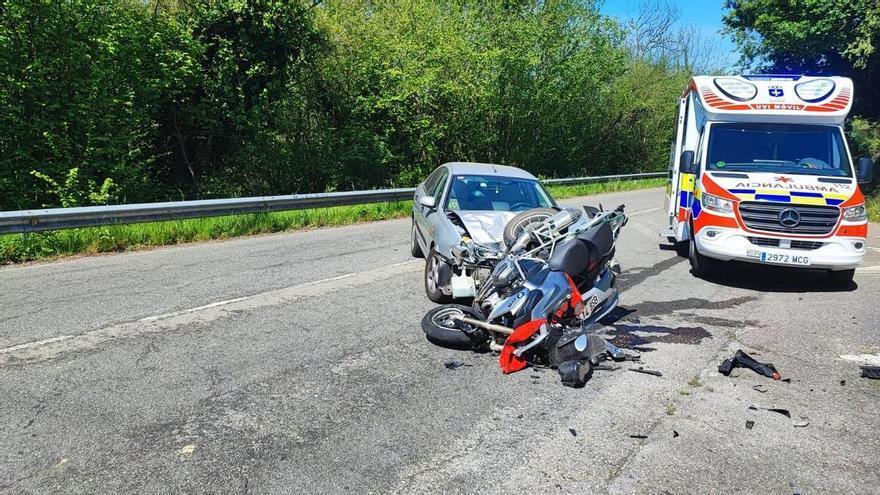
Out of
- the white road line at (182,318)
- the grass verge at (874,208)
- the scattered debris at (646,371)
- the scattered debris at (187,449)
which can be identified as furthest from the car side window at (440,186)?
the grass verge at (874,208)

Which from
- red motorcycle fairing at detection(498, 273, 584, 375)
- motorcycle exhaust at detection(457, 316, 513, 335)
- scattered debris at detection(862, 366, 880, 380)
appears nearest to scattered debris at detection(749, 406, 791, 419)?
scattered debris at detection(862, 366, 880, 380)

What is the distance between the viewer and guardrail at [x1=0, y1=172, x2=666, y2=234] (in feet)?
29.5

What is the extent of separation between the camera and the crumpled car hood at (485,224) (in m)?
6.69

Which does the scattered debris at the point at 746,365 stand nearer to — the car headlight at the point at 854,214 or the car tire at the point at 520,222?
the car tire at the point at 520,222

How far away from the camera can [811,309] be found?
7234mm

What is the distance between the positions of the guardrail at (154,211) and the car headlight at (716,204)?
8872mm

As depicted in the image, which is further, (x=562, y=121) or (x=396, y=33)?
(x=562, y=121)

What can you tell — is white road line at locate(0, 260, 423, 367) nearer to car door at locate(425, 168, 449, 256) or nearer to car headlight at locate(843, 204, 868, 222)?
car door at locate(425, 168, 449, 256)

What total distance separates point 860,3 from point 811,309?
20.6 metres

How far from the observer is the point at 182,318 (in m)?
6.06

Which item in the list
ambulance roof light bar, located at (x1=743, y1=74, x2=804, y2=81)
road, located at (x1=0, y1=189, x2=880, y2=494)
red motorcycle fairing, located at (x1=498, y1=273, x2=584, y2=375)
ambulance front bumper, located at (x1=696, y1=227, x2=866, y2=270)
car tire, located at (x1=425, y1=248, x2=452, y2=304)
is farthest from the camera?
ambulance roof light bar, located at (x1=743, y1=74, x2=804, y2=81)

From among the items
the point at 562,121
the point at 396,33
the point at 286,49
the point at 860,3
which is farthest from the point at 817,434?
the point at 562,121

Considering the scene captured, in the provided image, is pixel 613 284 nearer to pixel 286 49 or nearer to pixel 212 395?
pixel 212 395

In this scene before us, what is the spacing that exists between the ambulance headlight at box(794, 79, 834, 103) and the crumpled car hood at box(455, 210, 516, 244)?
205 inches
